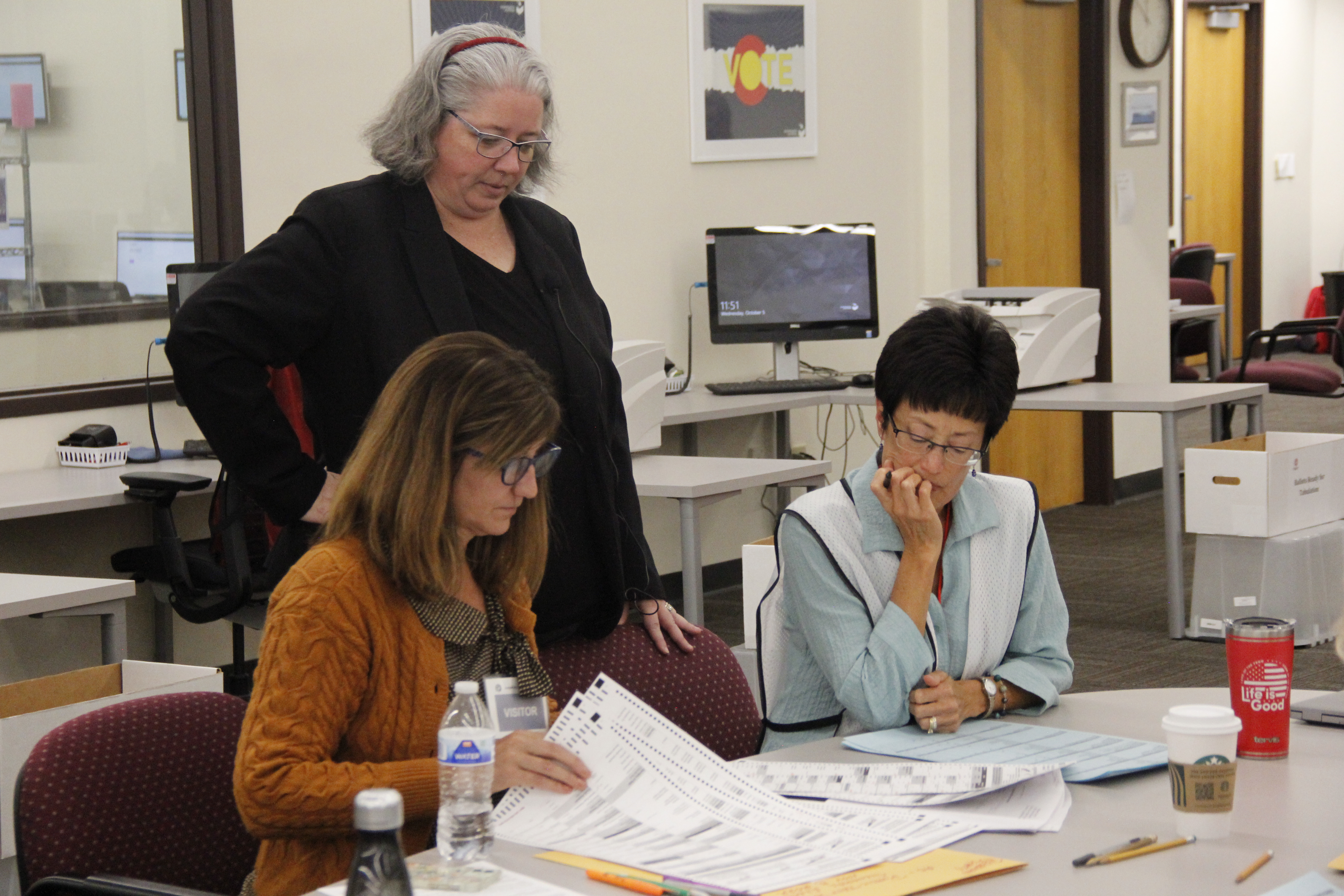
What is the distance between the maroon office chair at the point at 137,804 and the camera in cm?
154

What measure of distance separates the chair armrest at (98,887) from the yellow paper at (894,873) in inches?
14.6

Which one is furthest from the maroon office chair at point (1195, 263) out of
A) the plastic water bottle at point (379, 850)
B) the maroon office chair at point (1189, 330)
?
the plastic water bottle at point (379, 850)

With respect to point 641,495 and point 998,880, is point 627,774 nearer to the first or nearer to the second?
point 998,880

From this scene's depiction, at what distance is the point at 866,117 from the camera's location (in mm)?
5996

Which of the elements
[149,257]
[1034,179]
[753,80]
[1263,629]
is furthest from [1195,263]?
[1263,629]

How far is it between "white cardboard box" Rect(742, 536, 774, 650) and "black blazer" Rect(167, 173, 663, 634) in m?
1.25

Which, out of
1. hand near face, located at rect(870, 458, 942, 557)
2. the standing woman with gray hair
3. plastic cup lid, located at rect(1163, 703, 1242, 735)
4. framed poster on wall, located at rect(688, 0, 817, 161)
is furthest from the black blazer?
framed poster on wall, located at rect(688, 0, 817, 161)

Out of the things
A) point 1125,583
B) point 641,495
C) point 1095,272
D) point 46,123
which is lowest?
point 1125,583

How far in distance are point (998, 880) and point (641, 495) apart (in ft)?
9.65

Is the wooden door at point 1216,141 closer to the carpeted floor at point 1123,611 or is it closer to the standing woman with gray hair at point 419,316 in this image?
the carpeted floor at point 1123,611

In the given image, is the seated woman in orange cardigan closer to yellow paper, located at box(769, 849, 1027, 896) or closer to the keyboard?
yellow paper, located at box(769, 849, 1027, 896)

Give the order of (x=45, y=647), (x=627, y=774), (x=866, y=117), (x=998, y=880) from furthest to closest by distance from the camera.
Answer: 1. (x=866, y=117)
2. (x=45, y=647)
3. (x=627, y=774)
4. (x=998, y=880)

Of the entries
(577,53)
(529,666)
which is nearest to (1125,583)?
(577,53)

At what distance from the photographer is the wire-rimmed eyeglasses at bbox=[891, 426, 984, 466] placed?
6.32 feet
